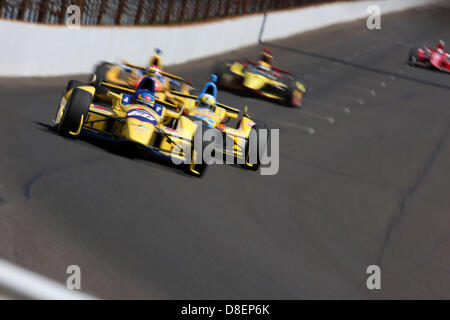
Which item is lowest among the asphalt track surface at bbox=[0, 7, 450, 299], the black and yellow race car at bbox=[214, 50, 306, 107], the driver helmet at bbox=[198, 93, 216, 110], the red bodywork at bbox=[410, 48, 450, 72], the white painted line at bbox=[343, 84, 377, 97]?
the asphalt track surface at bbox=[0, 7, 450, 299]

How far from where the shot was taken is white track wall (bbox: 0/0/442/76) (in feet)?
47.6

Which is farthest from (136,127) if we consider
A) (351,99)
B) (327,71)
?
(327,71)

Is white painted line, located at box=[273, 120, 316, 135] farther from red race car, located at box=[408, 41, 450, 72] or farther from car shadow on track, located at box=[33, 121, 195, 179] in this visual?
red race car, located at box=[408, 41, 450, 72]

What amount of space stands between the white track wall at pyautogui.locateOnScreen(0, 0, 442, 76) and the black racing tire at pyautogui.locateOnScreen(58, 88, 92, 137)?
5.35 m

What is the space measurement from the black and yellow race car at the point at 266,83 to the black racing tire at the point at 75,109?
338 inches

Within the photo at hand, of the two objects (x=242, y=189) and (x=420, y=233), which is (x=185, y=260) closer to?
(x=242, y=189)

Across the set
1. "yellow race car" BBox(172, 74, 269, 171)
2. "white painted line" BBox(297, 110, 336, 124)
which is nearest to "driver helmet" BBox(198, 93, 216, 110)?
"yellow race car" BBox(172, 74, 269, 171)

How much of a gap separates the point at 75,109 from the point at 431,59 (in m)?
22.8

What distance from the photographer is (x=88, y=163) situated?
912cm

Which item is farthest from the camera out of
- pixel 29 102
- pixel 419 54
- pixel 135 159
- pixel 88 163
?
pixel 419 54

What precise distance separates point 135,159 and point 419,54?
73.3 feet

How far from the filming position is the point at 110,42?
1772cm

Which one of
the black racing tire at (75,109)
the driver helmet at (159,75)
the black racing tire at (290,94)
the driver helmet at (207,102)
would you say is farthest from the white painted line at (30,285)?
the black racing tire at (290,94)
